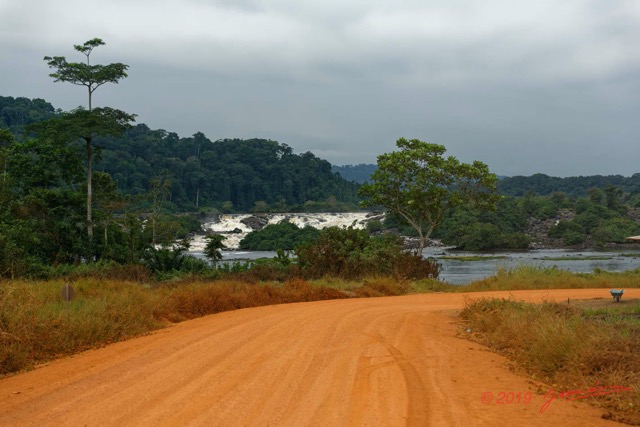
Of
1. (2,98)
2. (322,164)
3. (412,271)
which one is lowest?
(412,271)

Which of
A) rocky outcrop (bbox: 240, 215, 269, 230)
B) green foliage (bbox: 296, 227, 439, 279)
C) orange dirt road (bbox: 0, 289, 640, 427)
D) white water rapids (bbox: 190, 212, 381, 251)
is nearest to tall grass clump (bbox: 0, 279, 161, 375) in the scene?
orange dirt road (bbox: 0, 289, 640, 427)

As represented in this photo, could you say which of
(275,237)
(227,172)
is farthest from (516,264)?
(227,172)

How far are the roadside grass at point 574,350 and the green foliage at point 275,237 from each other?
166 ft

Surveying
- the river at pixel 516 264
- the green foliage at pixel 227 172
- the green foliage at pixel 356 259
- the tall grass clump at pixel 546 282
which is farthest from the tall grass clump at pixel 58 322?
the green foliage at pixel 227 172

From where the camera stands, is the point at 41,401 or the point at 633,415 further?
the point at 41,401

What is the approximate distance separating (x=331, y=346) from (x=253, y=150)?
11427 centimetres

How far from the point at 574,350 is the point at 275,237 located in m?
58.1

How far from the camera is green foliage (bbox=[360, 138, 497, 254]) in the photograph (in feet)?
95.3

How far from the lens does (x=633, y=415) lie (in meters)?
6.07

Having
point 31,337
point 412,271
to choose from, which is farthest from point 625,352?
point 412,271

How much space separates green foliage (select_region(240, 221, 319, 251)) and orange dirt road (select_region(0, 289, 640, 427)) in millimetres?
50760

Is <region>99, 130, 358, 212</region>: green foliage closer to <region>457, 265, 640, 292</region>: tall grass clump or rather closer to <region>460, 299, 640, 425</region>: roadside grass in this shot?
<region>457, 265, 640, 292</region>: tall grass clump

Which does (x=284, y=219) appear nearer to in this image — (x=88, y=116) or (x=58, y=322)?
(x=88, y=116)

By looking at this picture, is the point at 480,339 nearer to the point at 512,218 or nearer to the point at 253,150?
the point at 512,218
